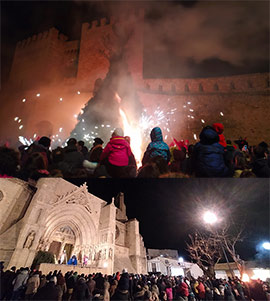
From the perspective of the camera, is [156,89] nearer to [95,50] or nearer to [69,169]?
[95,50]

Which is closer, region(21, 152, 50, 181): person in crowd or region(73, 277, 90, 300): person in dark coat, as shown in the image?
region(21, 152, 50, 181): person in crowd

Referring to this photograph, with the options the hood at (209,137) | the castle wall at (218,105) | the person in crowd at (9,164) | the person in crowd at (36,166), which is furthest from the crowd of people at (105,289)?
the castle wall at (218,105)

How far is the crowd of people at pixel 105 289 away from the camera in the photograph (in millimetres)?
4430

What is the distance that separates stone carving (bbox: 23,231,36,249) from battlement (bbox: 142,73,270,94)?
18483mm

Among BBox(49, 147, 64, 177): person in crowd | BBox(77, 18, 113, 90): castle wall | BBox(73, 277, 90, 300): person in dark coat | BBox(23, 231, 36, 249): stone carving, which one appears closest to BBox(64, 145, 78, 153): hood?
BBox(49, 147, 64, 177): person in crowd

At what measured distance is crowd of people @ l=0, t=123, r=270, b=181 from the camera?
3299 mm

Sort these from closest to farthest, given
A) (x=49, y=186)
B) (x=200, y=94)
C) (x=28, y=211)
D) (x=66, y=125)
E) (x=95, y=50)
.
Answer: (x=28, y=211), (x=49, y=186), (x=66, y=125), (x=200, y=94), (x=95, y=50)

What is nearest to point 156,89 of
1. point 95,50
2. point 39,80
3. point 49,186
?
point 95,50

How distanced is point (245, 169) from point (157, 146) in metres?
2.21

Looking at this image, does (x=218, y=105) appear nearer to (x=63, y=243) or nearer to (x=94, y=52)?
(x=94, y=52)

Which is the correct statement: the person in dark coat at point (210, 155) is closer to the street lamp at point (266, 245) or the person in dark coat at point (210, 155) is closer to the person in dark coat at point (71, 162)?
the person in dark coat at point (71, 162)

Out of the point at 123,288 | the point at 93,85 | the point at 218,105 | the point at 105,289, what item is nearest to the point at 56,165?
the point at 123,288

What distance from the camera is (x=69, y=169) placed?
3998 mm

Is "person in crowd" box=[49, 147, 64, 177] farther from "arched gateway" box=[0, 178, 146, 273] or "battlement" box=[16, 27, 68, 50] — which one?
"battlement" box=[16, 27, 68, 50]
